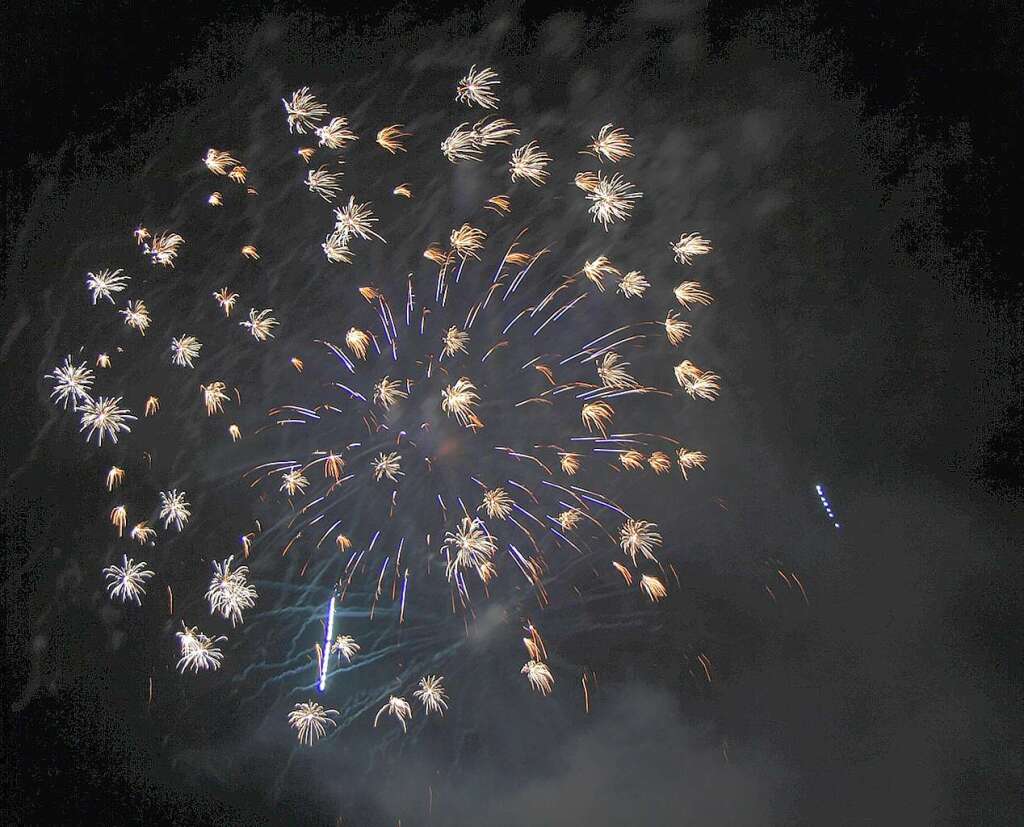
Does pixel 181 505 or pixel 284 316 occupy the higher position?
pixel 284 316

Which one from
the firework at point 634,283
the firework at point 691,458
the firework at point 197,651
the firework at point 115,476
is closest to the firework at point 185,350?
the firework at point 115,476

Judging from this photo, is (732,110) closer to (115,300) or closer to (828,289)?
(828,289)

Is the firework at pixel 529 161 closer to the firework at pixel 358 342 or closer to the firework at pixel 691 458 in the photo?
the firework at pixel 358 342

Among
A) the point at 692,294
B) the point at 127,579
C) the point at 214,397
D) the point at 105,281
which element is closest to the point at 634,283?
the point at 692,294

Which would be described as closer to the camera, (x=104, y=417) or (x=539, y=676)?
(x=104, y=417)

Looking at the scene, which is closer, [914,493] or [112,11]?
[112,11]

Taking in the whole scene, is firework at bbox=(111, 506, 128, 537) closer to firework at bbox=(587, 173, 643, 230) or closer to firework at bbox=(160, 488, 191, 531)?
firework at bbox=(160, 488, 191, 531)

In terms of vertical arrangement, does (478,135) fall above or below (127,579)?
above

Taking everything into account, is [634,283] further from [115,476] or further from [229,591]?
[115,476]

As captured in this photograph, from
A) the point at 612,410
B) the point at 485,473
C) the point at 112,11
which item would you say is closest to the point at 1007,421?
the point at 612,410
